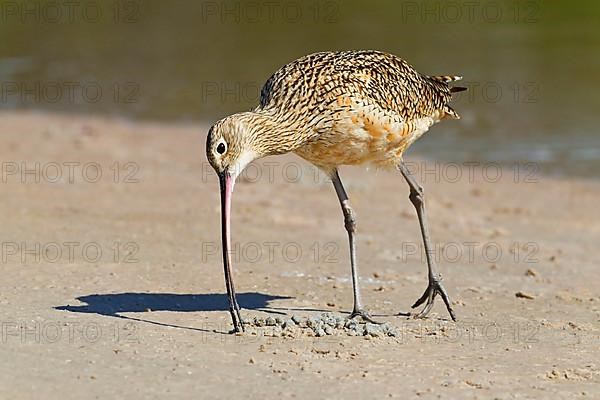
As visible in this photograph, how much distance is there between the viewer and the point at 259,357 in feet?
20.4

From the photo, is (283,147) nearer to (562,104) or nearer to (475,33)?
(562,104)

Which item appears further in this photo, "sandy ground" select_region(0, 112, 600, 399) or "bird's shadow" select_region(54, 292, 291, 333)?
"bird's shadow" select_region(54, 292, 291, 333)

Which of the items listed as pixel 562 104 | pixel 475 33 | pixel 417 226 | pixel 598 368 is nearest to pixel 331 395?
pixel 598 368

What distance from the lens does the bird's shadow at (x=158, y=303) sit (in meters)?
7.11

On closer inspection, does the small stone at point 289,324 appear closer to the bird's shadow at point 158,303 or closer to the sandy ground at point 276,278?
the sandy ground at point 276,278

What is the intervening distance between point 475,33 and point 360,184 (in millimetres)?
11455

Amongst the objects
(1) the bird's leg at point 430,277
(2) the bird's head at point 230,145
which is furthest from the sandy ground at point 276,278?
(2) the bird's head at point 230,145

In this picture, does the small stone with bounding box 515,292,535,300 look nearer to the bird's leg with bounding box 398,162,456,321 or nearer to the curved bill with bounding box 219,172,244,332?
the bird's leg with bounding box 398,162,456,321

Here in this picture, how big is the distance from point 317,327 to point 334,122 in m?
1.28

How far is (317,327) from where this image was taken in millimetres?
6750

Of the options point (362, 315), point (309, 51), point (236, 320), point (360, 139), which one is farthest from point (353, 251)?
point (309, 51)

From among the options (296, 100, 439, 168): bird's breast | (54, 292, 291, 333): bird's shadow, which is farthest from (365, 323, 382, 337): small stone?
(296, 100, 439, 168): bird's breast

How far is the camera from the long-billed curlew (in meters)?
6.63

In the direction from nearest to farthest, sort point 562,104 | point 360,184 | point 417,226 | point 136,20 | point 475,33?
point 417,226 < point 360,184 < point 562,104 < point 475,33 < point 136,20
